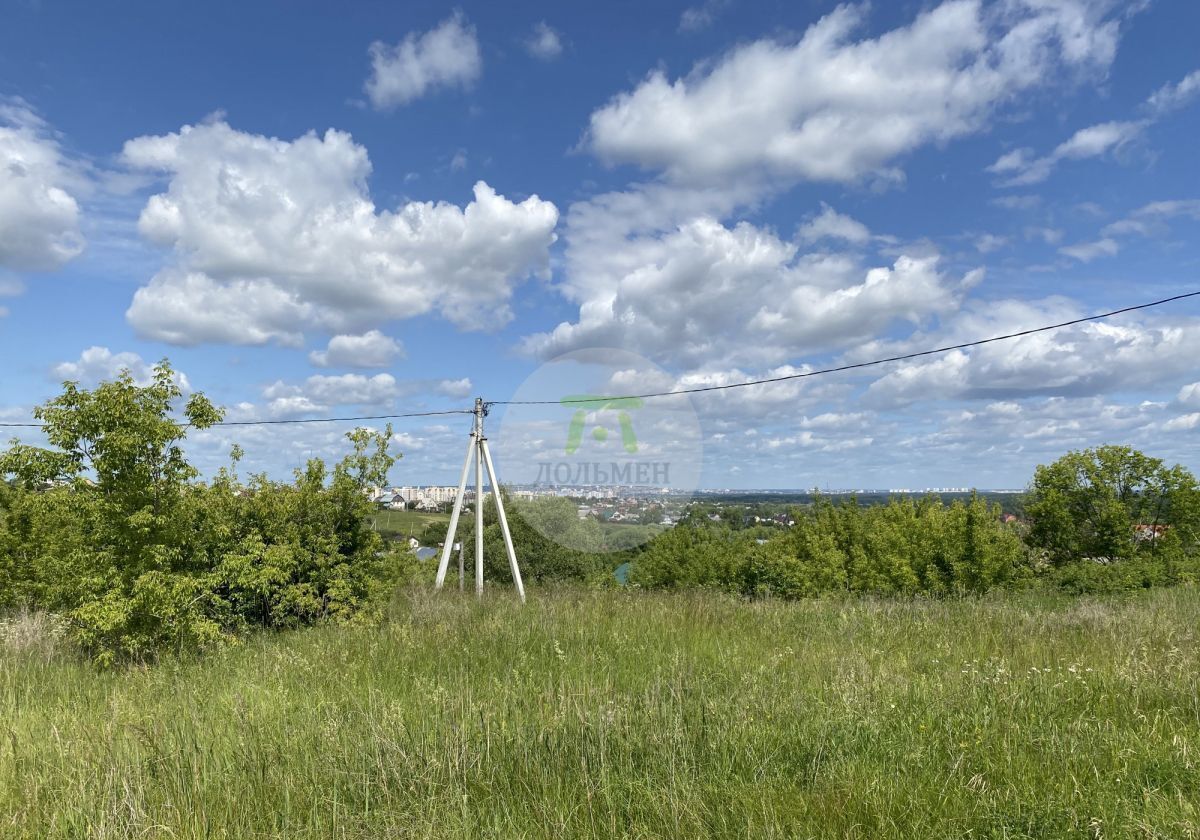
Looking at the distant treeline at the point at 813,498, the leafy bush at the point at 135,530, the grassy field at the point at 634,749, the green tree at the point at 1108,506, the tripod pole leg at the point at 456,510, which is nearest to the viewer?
the grassy field at the point at 634,749

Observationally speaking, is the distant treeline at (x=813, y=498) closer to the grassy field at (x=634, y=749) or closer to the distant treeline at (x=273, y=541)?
the distant treeline at (x=273, y=541)

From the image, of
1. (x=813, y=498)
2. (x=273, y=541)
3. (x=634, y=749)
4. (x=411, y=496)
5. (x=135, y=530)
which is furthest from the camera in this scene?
(x=813, y=498)

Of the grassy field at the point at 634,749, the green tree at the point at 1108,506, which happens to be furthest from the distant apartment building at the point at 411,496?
the green tree at the point at 1108,506

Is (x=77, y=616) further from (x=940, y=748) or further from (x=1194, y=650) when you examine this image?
(x=1194, y=650)

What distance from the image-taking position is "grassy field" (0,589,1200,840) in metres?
3.03

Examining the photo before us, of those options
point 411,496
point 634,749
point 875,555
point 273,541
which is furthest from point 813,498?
point 634,749

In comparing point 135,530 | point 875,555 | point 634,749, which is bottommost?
point 875,555

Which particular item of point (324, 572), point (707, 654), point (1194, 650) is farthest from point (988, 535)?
point (324, 572)

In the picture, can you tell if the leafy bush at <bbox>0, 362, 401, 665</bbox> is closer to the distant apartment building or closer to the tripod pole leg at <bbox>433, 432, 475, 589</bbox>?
the distant apartment building

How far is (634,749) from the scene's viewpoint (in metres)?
3.82

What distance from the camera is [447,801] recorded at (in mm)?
3285

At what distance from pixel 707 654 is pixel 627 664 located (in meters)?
0.96

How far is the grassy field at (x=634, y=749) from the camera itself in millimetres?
3029

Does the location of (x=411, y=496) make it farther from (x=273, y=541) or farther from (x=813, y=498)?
(x=813, y=498)
